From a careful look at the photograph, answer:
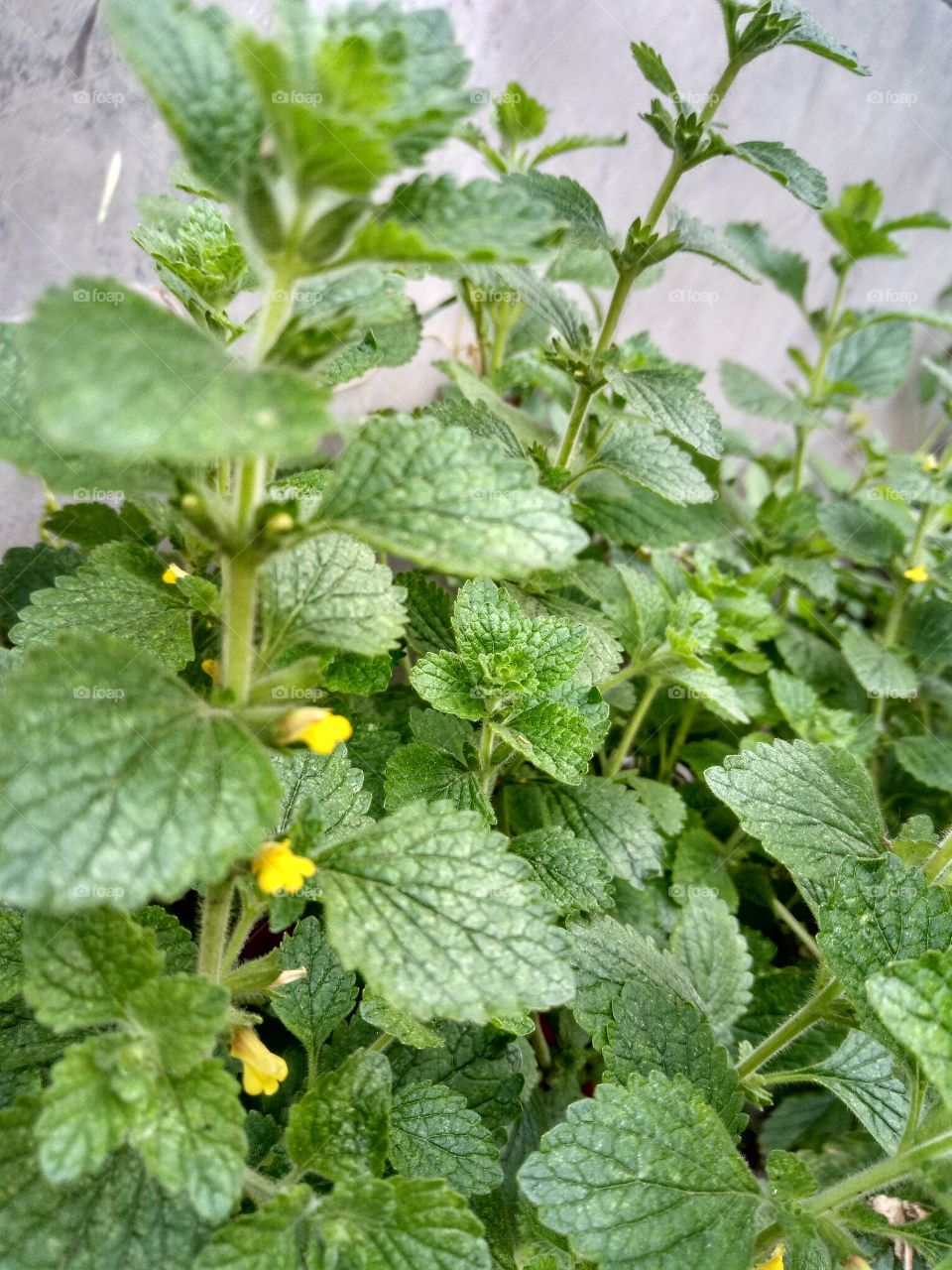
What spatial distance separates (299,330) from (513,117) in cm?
88

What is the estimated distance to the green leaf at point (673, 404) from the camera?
35.7 inches

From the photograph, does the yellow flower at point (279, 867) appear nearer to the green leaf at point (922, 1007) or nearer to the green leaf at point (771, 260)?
the green leaf at point (922, 1007)

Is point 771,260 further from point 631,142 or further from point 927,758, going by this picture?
point 927,758

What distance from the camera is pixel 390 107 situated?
1.37 ft

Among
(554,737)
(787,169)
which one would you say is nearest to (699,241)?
(787,169)

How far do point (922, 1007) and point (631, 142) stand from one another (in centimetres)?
145

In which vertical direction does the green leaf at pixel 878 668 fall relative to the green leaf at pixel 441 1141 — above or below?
above

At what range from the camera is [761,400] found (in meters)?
1.50

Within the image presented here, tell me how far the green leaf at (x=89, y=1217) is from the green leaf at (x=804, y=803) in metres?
0.51

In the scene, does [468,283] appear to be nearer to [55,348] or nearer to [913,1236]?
[55,348]

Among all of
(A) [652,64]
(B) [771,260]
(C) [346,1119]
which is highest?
(A) [652,64]

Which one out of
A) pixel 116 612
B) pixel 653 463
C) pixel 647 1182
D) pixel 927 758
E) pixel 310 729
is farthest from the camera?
pixel 927 758

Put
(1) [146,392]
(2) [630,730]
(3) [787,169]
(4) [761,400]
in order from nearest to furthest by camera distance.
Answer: (1) [146,392] < (3) [787,169] < (2) [630,730] < (4) [761,400]

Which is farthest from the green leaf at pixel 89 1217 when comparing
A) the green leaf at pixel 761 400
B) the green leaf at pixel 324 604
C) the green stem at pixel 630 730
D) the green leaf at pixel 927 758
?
the green leaf at pixel 761 400
